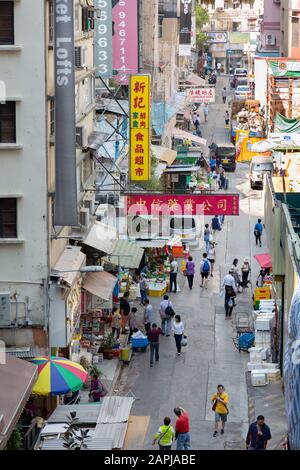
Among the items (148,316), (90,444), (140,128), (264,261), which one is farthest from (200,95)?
(90,444)

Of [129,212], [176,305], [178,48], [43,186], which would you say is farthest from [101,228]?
[178,48]

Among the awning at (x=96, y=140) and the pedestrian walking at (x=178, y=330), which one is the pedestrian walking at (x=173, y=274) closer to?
the awning at (x=96, y=140)

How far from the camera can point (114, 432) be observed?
23.8 metres

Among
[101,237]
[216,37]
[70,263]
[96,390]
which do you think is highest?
[216,37]

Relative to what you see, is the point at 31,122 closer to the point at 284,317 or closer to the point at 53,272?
the point at 53,272

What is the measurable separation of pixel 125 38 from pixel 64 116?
1593 centimetres

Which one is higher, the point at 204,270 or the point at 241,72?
the point at 241,72

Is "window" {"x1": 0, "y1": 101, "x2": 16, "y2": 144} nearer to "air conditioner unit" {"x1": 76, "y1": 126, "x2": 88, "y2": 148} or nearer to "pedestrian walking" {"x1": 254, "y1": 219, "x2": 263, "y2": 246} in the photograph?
"air conditioner unit" {"x1": 76, "y1": 126, "x2": 88, "y2": 148}

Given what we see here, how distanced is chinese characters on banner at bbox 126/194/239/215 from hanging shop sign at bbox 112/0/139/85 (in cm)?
1160

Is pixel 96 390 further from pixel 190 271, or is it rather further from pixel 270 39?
pixel 270 39

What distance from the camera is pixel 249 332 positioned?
33562 mm

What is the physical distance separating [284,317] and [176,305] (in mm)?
10601

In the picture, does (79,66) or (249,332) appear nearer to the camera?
(79,66)

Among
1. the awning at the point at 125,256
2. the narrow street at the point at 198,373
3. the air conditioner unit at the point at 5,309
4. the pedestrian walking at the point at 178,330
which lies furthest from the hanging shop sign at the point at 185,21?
the air conditioner unit at the point at 5,309
